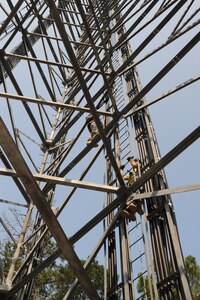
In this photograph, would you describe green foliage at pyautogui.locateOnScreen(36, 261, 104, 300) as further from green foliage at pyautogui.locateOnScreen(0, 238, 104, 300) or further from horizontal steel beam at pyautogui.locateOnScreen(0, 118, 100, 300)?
horizontal steel beam at pyautogui.locateOnScreen(0, 118, 100, 300)

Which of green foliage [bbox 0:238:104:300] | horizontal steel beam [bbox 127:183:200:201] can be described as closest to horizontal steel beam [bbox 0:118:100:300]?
horizontal steel beam [bbox 127:183:200:201]

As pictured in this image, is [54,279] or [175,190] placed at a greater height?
[54,279]

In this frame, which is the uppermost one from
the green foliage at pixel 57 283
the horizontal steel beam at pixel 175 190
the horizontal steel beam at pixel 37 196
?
the green foliage at pixel 57 283

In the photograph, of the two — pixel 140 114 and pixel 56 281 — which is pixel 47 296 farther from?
pixel 140 114

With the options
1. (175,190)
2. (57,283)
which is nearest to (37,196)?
(175,190)

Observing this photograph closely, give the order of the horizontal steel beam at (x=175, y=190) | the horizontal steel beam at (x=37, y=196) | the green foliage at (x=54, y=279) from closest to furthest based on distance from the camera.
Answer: the horizontal steel beam at (x=37, y=196)
the horizontal steel beam at (x=175, y=190)
the green foliage at (x=54, y=279)

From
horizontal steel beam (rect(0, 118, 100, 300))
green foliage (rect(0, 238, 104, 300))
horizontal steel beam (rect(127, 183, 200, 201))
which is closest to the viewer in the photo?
horizontal steel beam (rect(0, 118, 100, 300))

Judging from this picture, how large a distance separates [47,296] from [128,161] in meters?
13.3

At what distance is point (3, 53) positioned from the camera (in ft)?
23.0

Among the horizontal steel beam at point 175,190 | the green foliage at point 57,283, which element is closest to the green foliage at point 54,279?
the green foliage at point 57,283

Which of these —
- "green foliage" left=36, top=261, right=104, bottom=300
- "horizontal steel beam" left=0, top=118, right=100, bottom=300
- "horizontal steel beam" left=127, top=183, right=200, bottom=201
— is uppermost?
"green foliage" left=36, top=261, right=104, bottom=300

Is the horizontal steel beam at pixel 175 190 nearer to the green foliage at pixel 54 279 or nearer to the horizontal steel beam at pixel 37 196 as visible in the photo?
the horizontal steel beam at pixel 37 196

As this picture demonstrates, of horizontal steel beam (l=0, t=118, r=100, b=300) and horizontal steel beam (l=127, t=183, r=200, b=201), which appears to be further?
horizontal steel beam (l=127, t=183, r=200, b=201)

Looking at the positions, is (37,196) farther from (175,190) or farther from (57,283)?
(57,283)
